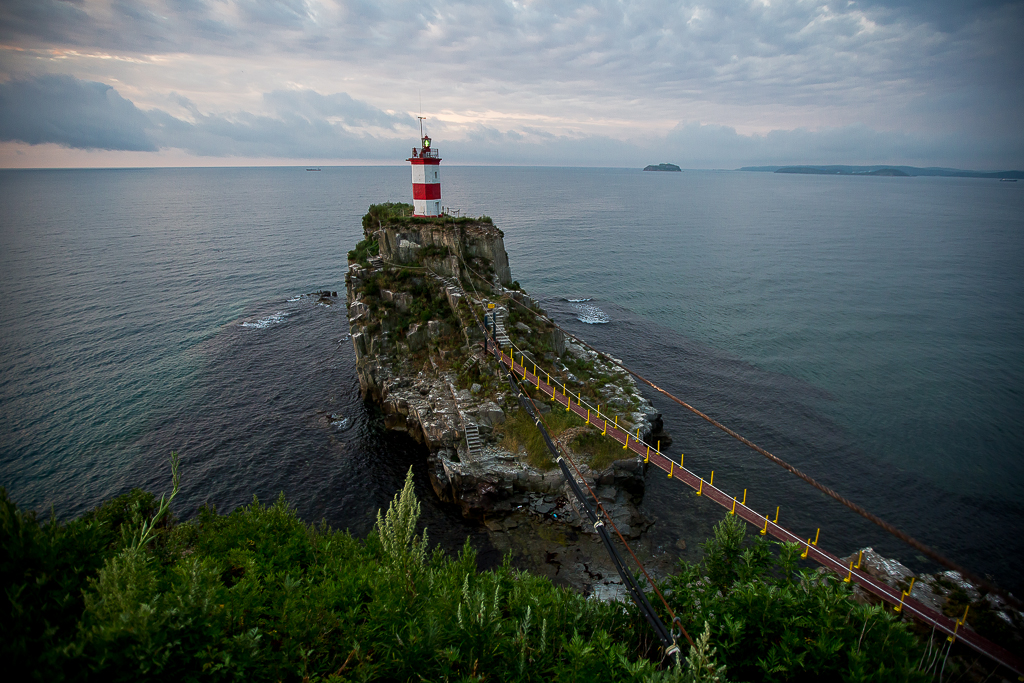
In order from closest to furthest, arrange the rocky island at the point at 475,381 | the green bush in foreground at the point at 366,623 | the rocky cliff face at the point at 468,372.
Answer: the green bush in foreground at the point at 366,623 → the rocky island at the point at 475,381 → the rocky cliff face at the point at 468,372

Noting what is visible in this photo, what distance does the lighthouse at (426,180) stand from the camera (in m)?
41.2

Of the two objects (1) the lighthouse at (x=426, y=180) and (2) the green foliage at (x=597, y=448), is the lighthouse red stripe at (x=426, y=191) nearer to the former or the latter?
(1) the lighthouse at (x=426, y=180)

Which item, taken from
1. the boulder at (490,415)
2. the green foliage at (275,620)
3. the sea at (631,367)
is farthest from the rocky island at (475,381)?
the green foliage at (275,620)

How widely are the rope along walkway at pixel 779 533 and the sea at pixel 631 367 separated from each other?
3.50 metres

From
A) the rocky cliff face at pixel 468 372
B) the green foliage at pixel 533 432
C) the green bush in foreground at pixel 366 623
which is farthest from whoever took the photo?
the green foliage at pixel 533 432

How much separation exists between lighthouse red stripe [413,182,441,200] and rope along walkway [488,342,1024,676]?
60.9 feet

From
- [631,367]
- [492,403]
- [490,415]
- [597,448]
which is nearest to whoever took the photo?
[597,448]

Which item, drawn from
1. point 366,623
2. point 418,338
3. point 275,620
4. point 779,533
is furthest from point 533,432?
point 275,620

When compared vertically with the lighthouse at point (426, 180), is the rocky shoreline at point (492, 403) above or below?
below

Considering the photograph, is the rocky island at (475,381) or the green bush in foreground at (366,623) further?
the rocky island at (475,381)

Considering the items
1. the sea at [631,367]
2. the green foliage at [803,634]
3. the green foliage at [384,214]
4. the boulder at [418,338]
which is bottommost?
the sea at [631,367]

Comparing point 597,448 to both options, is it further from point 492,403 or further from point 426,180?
point 426,180

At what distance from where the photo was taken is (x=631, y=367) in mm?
42031

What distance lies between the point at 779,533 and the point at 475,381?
18.5 metres
